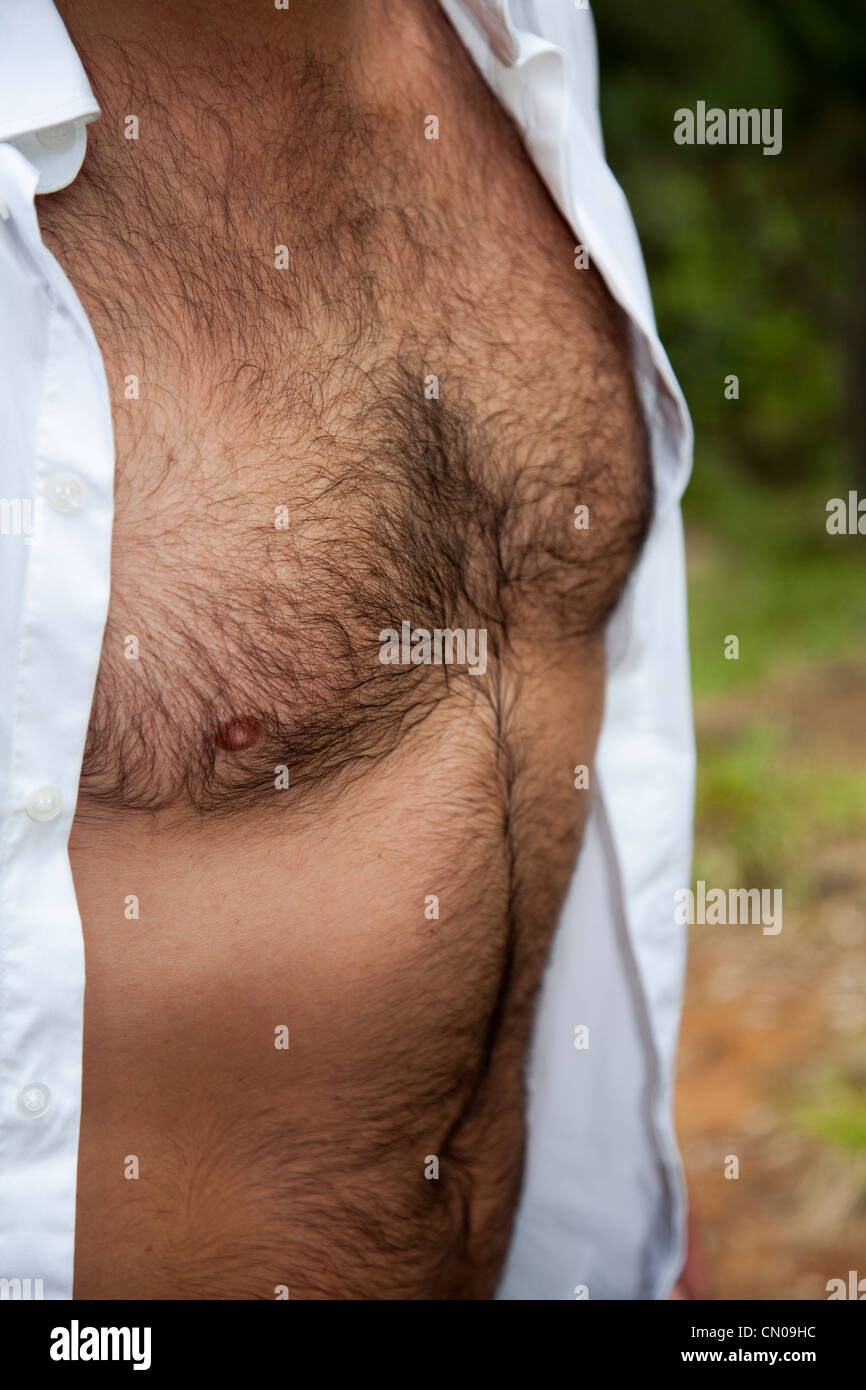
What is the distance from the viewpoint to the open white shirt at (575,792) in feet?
2.23

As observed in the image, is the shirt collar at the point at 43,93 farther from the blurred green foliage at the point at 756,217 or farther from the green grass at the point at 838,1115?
the blurred green foliage at the point at 756,217

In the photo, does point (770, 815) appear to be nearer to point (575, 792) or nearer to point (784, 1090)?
point (784, 1090)

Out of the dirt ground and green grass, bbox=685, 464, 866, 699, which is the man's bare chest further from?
green grass, bbox=685, 464, 866, 699

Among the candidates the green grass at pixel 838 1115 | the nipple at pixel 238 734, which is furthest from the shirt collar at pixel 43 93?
the green grass at pixel 838 1115

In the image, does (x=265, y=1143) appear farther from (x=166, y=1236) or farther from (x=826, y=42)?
(x=826, y=42)

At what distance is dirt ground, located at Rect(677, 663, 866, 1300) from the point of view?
1744 mm

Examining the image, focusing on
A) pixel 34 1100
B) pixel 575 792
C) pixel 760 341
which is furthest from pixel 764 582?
pixel 34 1100

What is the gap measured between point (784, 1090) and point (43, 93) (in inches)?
73.8

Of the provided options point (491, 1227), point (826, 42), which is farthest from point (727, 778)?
point (826, 42)

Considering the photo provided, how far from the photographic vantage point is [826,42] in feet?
15.2

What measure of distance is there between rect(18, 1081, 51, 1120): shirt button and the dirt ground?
1141mm

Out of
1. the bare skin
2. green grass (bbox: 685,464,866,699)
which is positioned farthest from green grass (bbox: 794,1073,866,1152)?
green grass (bbox: 685,464,866,699)

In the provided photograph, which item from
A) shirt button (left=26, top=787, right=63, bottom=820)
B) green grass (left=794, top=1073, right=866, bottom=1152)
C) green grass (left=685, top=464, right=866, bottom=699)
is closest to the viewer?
shirt button (left=26, top=787, right=63, bottom=820)

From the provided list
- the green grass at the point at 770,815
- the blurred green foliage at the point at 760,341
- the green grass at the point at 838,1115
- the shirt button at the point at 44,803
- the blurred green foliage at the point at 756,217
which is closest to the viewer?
the shirt button at the point at 44,803
